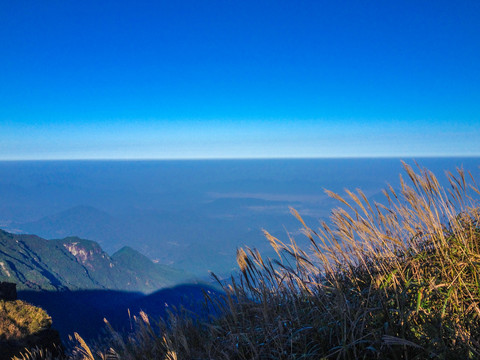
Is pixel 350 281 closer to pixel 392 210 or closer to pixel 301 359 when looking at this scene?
pixel 392 210

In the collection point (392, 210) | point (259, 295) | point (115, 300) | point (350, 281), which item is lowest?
point (115, 300)

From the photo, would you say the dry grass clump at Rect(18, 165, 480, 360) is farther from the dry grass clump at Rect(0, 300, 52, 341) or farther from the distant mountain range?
the distant mountain range

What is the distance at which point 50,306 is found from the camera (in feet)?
180

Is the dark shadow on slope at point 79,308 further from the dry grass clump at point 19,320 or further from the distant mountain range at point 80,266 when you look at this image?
the dry grass clump at point 19,320

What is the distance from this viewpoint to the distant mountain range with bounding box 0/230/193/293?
8725cm

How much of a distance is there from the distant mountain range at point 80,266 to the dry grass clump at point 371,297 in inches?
3394

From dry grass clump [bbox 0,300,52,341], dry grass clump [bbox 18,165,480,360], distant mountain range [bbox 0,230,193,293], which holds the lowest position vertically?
distant mountain range [bbox 0,230,193,293]

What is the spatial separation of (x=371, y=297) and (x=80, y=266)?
134933 mm

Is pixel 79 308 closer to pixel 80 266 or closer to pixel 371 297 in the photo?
pixel 80 266

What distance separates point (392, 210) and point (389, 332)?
4.44ft

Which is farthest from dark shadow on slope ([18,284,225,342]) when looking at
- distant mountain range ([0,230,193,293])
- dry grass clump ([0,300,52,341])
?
dry grass clump ([0,300,52,341])

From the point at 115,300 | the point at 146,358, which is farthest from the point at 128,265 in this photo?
the point at 146,358

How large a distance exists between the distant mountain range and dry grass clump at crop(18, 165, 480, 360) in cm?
8620

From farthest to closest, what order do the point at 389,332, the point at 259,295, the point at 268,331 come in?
the point at 259,295 → the point at 268,331 → the point at 389,332
